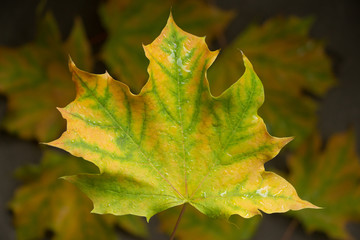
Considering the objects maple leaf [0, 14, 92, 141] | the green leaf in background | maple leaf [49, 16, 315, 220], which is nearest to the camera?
maple leaf [49, 16, 315, 220]

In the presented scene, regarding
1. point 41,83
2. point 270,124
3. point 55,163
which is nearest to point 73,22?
point 41,83

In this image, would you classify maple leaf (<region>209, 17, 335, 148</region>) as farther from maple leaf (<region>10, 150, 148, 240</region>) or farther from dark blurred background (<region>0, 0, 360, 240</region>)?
maple leaf (<region>10, 150, 148, 240</region>)

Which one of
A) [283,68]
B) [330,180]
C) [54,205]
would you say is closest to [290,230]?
[330,180]

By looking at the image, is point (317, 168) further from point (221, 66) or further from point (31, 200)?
point (31, 200)

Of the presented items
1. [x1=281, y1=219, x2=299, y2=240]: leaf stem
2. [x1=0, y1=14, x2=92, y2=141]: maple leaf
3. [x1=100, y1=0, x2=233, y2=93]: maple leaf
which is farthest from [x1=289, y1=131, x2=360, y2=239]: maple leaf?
[x1=0, y1=14, x2=92, y2=141]: maple leaf

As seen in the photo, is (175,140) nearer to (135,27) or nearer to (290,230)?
(135,27)

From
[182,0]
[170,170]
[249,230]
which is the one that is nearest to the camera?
[170,170]

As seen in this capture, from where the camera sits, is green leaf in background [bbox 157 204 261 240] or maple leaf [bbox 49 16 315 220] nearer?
maple leaf [bbox 49 16 315 220]
